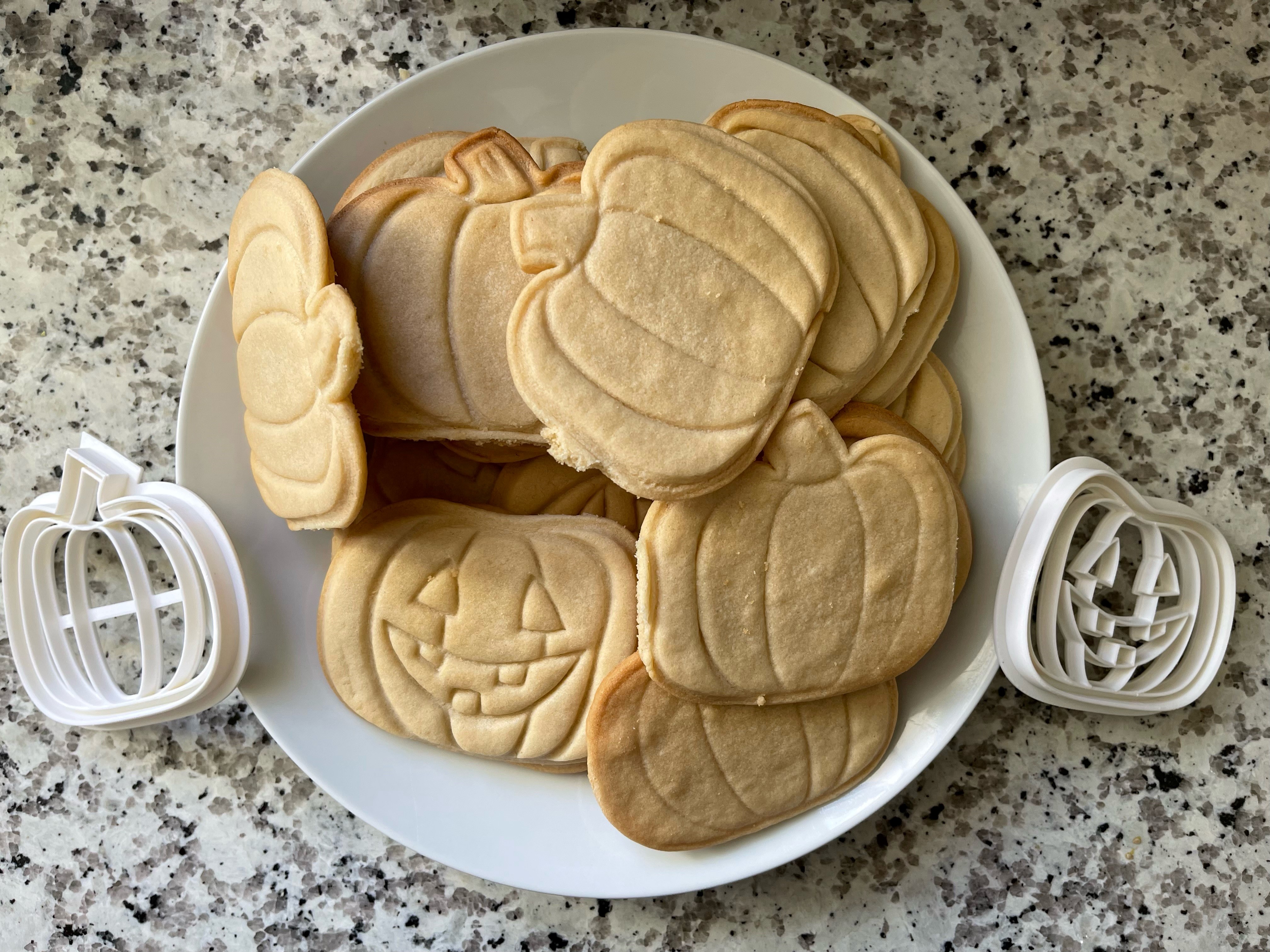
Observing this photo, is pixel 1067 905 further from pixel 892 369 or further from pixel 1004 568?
pixel 892 369

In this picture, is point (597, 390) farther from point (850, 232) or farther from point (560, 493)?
point (850, 232)

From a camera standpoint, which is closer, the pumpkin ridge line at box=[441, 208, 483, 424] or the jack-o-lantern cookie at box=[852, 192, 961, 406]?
the pumpkin ridge line at box=[441, 208, 483, 424]

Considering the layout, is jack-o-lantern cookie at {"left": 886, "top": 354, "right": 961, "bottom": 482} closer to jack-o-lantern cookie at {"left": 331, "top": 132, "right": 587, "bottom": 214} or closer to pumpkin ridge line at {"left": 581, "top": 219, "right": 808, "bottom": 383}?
pumpkin ridge line at {"left": 581, "top": 219, "right": 808, "bottom": 383}

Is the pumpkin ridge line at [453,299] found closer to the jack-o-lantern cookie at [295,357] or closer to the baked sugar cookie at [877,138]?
the jack-o-lantern cookie at [295,357]

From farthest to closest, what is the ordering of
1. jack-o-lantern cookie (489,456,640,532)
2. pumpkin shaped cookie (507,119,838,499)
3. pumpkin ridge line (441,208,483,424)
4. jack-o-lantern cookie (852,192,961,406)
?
jack-o-lantern cookie (489,456,640,532)
jack-o-lantern cookie (852,192,961,406)
pumpkin ridge line (441,208,483,424)
pumpkin shaped cookie (507,119,838,499)

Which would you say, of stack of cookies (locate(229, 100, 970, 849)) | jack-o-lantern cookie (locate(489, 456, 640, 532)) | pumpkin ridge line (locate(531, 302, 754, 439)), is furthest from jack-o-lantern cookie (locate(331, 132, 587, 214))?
jack-o-lantern cookie (locate(489, 456, 640, 532))

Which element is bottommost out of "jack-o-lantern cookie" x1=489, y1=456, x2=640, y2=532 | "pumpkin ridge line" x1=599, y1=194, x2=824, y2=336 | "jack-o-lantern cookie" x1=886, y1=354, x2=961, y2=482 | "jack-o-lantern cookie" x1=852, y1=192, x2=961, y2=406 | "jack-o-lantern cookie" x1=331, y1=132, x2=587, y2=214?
"jack-o-lantern cookie" x1=489, y1=456, x2=640, y2=532

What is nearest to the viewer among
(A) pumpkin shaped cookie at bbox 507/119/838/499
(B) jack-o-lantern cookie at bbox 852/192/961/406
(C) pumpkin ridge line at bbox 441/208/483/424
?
(A) pumpkin shaped cookie at bbox 507/119/838/499
